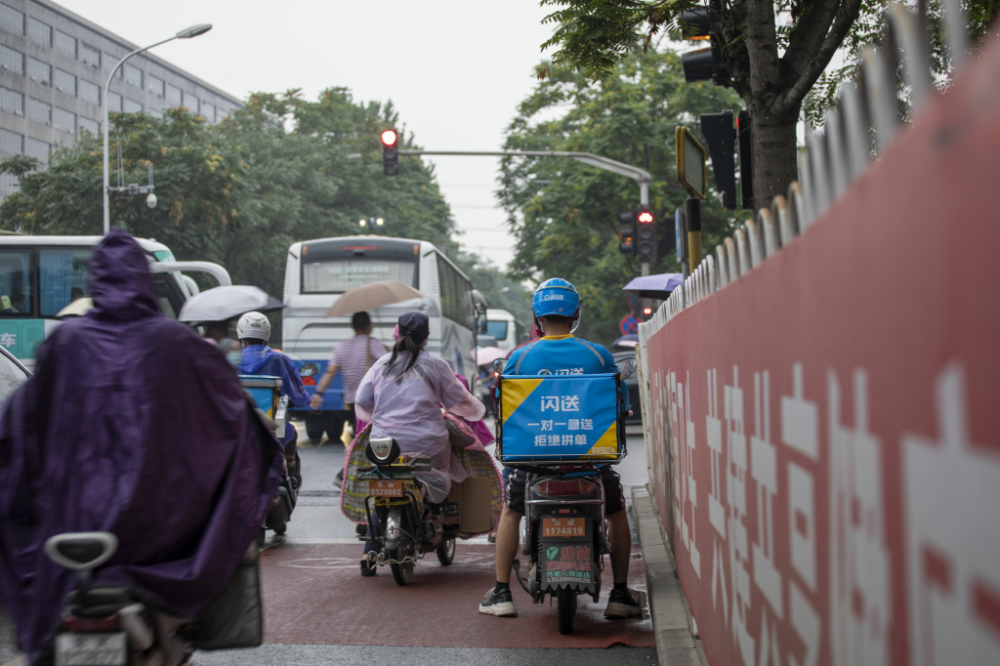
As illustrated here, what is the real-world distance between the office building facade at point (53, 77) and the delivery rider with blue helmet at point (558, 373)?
5677cm

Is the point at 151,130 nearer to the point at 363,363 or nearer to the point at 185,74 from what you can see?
the point at 363,363

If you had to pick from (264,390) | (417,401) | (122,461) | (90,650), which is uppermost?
(264,390)

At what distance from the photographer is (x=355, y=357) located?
10.3 m

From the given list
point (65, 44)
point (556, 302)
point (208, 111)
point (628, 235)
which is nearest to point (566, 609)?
point (556, 302)

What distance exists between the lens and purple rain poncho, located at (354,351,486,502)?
6.48 meters

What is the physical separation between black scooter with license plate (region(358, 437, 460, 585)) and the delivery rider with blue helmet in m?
0.88

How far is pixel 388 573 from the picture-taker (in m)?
6.82

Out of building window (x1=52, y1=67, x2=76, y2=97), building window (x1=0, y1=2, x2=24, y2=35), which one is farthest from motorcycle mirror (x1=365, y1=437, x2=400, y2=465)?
building window (x1=52, y1=67, x2=76, y2=97)

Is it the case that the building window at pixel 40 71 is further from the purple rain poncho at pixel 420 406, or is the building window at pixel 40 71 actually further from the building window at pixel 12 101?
the purple rain poncho at pixel 420 406

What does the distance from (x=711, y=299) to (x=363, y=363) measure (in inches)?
284

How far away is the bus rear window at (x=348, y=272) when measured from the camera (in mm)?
18812

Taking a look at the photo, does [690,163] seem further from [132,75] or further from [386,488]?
[132,75]

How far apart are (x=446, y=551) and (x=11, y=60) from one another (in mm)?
63666

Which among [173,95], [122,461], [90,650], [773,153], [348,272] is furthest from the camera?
[173,95]
